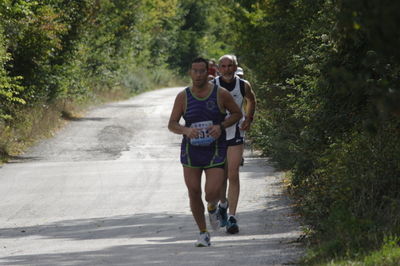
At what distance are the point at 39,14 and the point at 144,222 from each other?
12.9 metres

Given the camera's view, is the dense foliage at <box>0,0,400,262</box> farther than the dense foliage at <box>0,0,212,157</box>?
No

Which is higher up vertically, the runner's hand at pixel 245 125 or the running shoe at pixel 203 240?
the runner's hand at pixel 245 125

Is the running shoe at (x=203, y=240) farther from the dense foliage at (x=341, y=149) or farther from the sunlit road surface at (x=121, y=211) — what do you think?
the dense foliage at (x=341, y=149)

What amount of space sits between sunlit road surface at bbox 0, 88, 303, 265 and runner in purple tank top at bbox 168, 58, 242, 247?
644mm

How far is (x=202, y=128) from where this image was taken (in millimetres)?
9195

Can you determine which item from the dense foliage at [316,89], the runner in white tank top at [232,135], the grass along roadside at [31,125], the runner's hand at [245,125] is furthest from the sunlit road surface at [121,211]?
the runner's hand at [245,125]

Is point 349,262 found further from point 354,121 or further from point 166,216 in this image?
point 166,216

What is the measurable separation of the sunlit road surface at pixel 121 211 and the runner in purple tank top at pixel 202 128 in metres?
0.64

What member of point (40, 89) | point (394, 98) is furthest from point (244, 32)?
point (394, 98)

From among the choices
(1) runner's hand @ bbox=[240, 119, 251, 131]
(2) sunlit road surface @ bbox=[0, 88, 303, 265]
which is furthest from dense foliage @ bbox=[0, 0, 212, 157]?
(1) runner's hand @ bbox=[240, 119, 251, 131]

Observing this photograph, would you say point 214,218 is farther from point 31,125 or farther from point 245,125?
point 31,125

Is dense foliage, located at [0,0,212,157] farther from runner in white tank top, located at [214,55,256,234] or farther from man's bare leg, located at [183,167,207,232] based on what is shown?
man's bare leg, located at [183,167,207,232]

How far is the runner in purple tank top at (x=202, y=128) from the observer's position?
30.1ft

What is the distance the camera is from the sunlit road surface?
9219 millimetres
